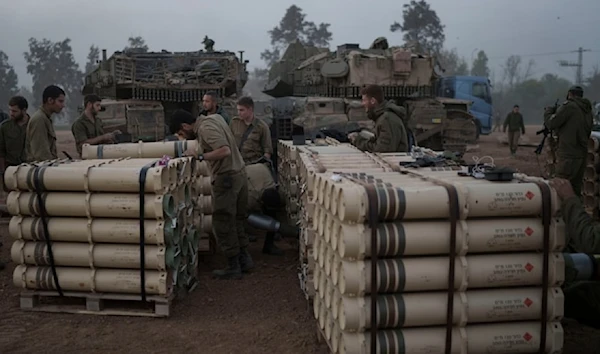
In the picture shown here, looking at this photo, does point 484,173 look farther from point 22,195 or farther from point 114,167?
point 22,195

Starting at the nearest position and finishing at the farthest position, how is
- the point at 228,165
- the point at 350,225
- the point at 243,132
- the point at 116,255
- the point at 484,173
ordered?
1. the point at 350,225
2. the point at 484,173
3. the point at 116,255
4. the point at 228,165
5. the point at 243,132

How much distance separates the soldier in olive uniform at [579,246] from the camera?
420cm

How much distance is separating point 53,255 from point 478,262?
3781 millimetres

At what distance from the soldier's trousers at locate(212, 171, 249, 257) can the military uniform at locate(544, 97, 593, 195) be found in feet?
15.9

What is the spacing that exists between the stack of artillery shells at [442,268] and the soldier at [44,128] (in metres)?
4.28

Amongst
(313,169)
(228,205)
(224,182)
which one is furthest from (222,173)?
(313,169)

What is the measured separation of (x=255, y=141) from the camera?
29.6 ft

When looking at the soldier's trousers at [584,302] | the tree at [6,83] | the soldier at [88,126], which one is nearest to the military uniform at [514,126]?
the soldier at [88,126]

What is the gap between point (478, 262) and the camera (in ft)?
13.3

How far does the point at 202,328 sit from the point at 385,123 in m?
2.76

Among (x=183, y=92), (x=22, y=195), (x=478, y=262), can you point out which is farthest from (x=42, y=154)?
(x=183, y=92)

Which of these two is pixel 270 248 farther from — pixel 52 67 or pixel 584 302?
pixel 52 67

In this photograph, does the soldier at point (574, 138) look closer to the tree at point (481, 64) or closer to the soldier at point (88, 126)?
the soldier at point (88, 126)

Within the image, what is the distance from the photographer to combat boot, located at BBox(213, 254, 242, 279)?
7.36 metres
